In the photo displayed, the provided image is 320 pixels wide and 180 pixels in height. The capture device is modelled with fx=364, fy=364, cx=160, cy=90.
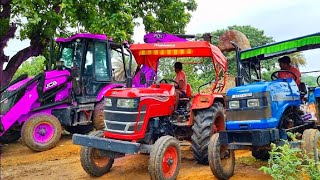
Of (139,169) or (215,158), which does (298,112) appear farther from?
(139,169)

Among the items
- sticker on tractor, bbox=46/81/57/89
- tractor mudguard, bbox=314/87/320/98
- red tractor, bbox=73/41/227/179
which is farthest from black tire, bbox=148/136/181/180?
sticker on tractor, bbox=46/81/57/89

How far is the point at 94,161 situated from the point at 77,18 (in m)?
4.56

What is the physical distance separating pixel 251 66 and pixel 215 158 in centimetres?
224

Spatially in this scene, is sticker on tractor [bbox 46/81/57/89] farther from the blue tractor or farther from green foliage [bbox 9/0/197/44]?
the blue tractor

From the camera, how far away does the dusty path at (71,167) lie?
20.9 feet

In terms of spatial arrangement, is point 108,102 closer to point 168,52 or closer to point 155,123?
point 155,123

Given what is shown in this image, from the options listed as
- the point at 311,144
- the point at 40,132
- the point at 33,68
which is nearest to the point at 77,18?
the point at 40,132

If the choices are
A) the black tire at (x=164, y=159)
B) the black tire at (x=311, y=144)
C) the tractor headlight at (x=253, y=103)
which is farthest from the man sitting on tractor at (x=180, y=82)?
the black tire at (x=311, y=144)

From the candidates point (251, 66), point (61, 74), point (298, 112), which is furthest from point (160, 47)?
point (61, 74)

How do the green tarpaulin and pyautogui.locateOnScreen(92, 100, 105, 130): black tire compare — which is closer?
the green tarpaulin

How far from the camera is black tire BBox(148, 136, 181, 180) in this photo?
543 centimetres

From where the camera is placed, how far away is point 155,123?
639cm

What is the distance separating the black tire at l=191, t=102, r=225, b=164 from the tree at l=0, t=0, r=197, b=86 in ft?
10.2

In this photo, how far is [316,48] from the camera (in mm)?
6176
